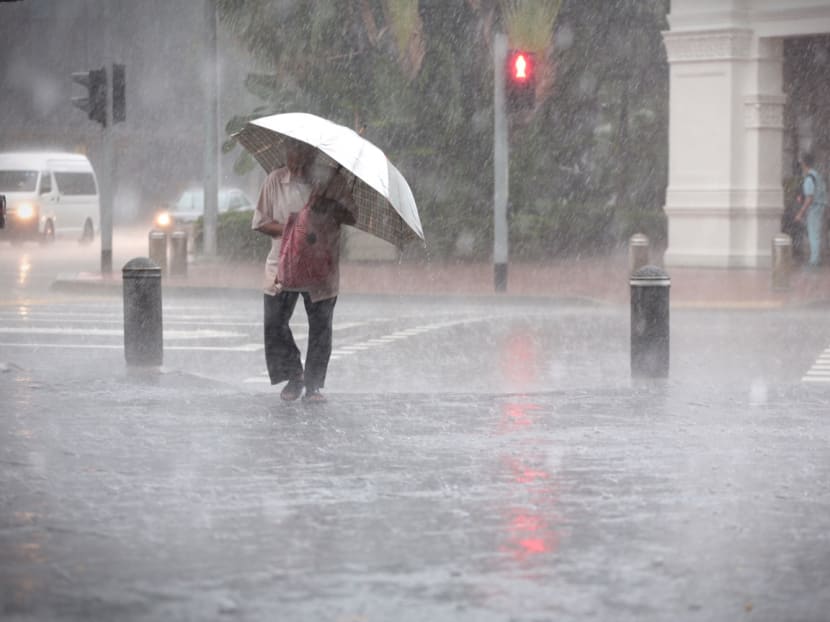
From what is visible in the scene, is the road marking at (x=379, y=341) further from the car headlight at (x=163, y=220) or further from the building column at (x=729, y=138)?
the car headlight at (x=163, y=220)

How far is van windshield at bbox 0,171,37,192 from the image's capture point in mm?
37594

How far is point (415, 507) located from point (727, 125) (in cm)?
2035

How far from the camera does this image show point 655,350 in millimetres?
12680

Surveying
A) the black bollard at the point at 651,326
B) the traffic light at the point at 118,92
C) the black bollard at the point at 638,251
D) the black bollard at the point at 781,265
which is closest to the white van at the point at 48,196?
the traffic light at the point at 118,92

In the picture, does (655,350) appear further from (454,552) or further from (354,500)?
(454,552)

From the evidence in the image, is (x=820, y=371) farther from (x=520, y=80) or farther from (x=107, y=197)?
(x=107, y=197)

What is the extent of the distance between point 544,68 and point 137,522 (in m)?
22.9

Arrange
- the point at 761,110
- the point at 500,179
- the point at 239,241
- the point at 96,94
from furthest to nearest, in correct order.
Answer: the point at 239,241 → the point at 761,110 → the point at 96,94 → the point at 500,179

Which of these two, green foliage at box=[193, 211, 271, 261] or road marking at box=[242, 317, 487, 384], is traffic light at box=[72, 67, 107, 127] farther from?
road marking at box=[242, 317, 487, 384]

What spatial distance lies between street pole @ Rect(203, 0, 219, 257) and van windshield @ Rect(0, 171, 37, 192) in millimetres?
8478

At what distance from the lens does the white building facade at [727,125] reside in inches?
1051

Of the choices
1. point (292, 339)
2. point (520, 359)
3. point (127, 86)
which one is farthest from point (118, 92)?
point (127, 86)

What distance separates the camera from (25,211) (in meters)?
36.8

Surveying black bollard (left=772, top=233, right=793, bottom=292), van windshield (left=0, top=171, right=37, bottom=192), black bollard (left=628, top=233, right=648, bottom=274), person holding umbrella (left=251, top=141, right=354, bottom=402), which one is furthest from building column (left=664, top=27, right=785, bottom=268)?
person holding umbrella (left=251, top=141, right=354, bottom=402)
